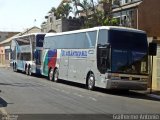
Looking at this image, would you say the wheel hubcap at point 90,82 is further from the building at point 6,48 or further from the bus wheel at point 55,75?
the building at point 6,48

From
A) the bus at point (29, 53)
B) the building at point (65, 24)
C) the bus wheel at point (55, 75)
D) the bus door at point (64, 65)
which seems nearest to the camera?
the bus door at point (64, 65)

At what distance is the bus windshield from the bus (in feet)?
53.1

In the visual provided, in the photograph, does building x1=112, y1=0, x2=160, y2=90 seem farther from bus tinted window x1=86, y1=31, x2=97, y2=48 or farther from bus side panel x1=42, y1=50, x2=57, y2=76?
bus tinted window x1=86, y1=31, x2=97, y2=48

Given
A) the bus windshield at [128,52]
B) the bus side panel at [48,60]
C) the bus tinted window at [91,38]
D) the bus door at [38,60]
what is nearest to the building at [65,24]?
the bus door at [38,60]

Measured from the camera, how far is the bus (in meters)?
42.0

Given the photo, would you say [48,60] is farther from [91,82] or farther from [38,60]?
[91,82]

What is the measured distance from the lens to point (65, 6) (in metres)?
72.2

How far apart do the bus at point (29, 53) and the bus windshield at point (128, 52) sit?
637 inches

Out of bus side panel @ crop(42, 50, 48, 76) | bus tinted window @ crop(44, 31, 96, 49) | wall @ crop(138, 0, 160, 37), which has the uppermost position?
wall @ crop(138, 0, 160, 37)

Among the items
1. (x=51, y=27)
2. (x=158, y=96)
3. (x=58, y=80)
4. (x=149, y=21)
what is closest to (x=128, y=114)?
(x=158, y=96)

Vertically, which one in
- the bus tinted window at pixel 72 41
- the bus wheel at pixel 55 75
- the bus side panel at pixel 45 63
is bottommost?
the bus wheel at pixel 55 75

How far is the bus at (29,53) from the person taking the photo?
1654 inches

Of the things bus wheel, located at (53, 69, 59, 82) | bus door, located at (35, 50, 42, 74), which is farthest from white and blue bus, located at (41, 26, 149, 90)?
bus door, located at (35, 50, 42, 74)

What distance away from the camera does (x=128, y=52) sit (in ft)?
84.4
